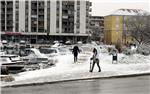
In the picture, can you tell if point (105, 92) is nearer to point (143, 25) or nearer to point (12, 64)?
point (12, 64)

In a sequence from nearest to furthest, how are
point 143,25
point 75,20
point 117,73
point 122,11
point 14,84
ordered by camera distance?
point 14,84 → point 117,73 → point 143,25 → point 75,20 → point 122,11

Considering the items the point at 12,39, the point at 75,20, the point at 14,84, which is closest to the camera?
the point at 14,84

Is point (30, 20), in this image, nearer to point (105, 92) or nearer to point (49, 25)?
point (49, 25)

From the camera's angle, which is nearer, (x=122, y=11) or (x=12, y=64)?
(x=12, y=64)

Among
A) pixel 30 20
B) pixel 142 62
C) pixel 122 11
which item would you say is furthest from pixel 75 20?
pixel 142 62

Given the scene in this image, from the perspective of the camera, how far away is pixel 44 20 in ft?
442

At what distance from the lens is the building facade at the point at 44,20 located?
133 meters

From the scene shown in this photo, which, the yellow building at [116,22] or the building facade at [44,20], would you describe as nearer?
the building facade at [44,20]

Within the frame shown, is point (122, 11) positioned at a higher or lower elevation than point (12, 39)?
higher

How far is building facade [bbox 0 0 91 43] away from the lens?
133 meters

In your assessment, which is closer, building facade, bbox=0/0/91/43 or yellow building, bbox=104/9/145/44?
building facade, bbox=0/0/91/43

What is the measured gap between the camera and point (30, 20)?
134 metres

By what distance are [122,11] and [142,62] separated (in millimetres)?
145272

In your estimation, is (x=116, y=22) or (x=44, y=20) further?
(x=116, y=22)
